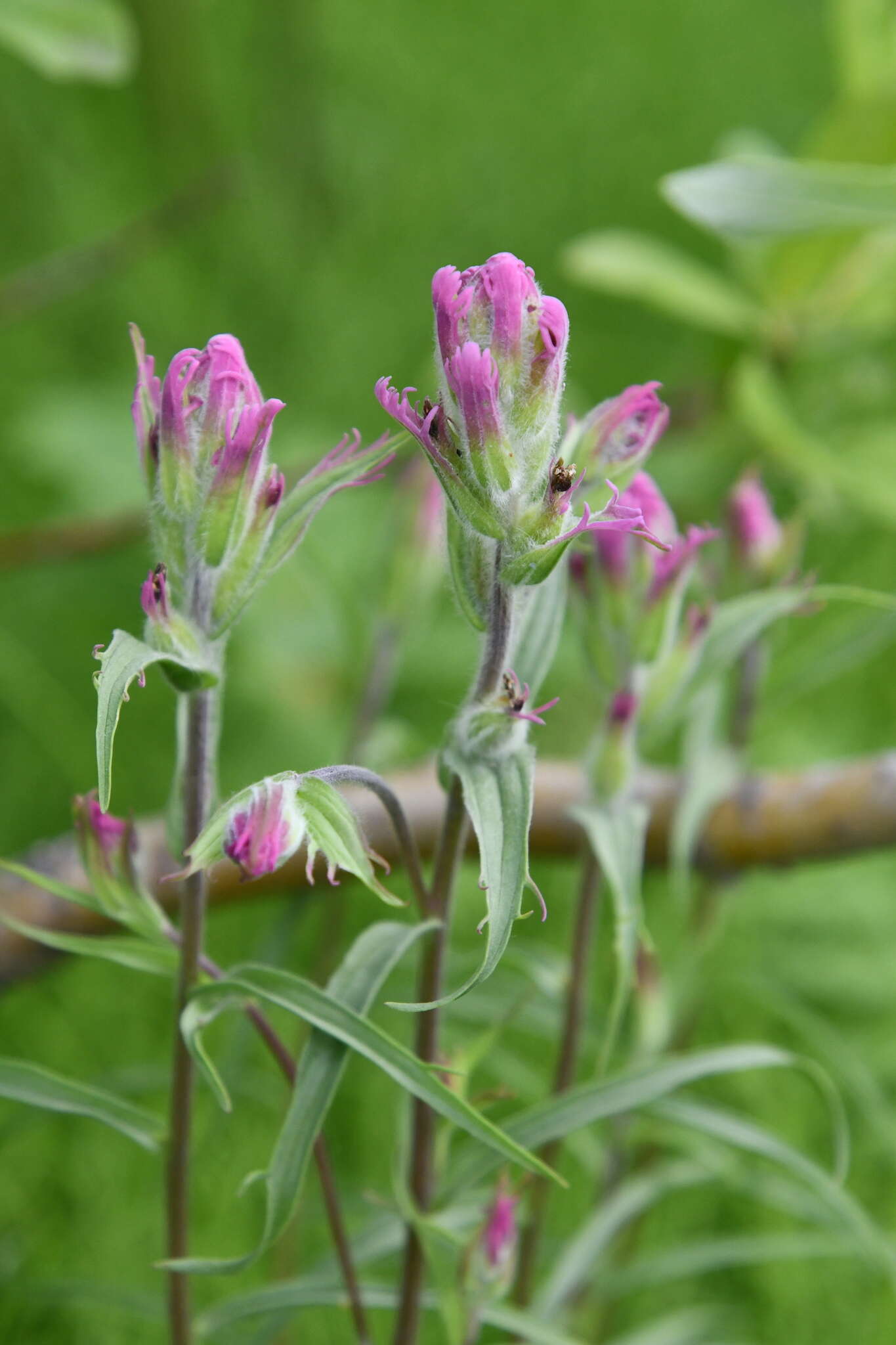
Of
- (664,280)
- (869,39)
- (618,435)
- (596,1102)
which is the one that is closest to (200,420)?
(618,435)

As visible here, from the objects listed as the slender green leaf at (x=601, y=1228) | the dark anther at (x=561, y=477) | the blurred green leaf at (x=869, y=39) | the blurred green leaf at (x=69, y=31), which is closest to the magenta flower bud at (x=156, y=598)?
the dark anther at (x=561, y=477)

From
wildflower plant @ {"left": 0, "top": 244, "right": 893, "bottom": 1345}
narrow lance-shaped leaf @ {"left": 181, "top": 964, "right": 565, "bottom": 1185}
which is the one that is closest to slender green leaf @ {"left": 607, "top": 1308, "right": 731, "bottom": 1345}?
wildflower plant @ {"left": 0, "top": 244, "right": 893, "bottom": 1345}

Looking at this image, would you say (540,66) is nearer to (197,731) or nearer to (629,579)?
(629,579)

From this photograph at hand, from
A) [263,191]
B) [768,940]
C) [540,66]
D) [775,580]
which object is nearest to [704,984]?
[775,580]

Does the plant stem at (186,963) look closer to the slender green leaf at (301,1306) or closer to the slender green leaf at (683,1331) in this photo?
the slender green leaf at (301,1306)

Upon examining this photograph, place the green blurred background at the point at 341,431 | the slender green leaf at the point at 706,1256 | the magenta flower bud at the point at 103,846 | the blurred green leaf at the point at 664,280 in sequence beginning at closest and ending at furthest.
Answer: the magenta flower bud at the point at 103,846, the slender green leaf at the point at 706,1256, the green blurred background at the point at 341,431, the blurred green leaf at the point at 664,280
